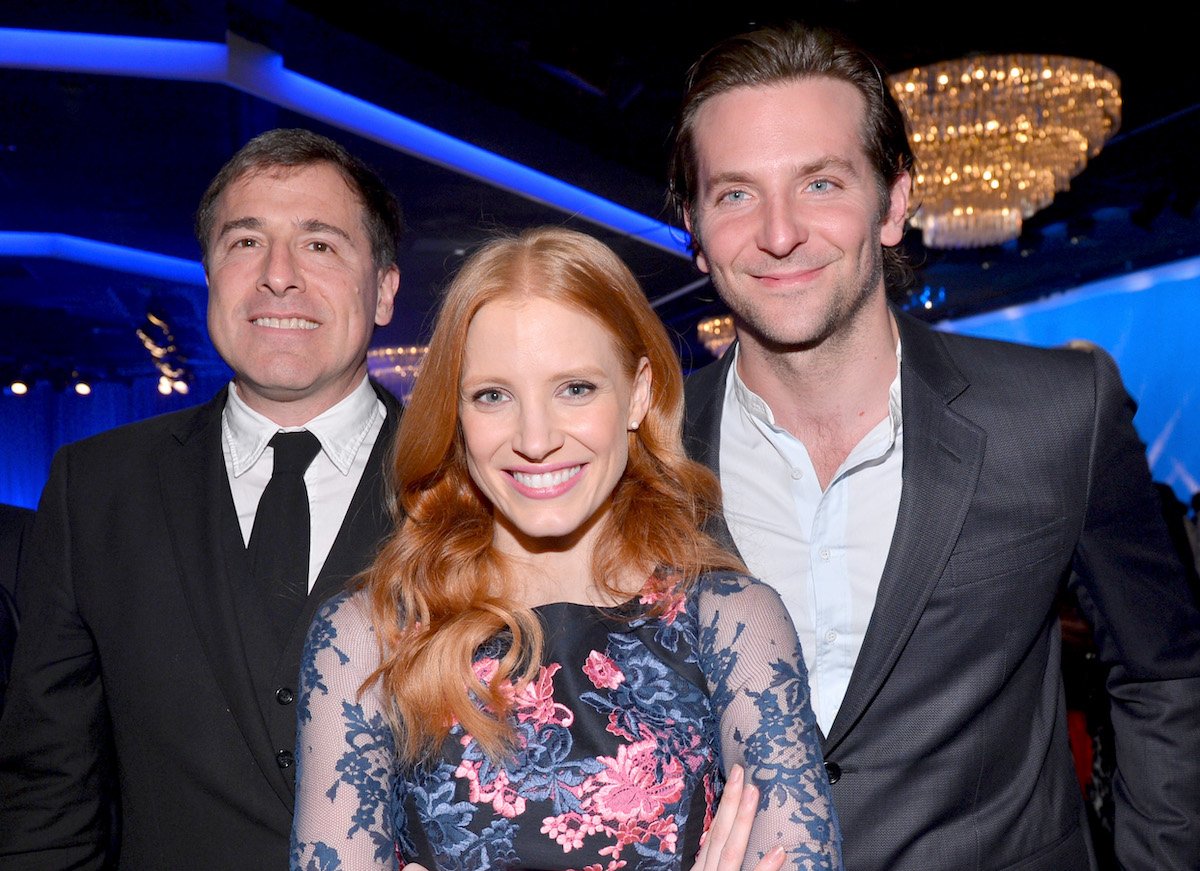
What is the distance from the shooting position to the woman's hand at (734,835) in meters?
1.47

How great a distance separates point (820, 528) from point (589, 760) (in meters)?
0.62

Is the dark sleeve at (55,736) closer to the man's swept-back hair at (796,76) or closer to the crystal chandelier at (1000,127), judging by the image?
the man's swept-back hair at (796,76)

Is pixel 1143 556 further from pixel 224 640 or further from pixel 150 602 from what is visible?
pixel 150 602

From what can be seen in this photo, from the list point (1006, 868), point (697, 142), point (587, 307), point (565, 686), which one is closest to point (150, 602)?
point (565, 686)

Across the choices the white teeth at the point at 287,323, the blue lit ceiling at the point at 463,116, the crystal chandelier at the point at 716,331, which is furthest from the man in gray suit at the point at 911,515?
the crystal chandelier at the point at 716,331

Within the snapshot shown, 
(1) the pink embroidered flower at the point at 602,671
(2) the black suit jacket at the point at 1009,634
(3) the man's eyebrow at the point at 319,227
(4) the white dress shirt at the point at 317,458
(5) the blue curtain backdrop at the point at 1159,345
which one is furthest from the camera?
(5) the blue curtain backdrop at the point at 1159,345

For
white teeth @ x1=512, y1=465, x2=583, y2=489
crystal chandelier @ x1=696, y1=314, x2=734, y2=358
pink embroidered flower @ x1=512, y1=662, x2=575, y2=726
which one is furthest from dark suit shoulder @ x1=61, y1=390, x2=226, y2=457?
crystal chandelier @ x1=696, y1=314, x2=734, y2=358

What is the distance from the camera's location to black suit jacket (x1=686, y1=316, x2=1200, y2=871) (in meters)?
1.81

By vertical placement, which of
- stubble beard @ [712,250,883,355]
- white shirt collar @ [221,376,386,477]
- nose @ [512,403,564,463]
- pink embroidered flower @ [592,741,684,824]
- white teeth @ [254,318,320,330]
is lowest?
pink embroidered flower @ [592,741,684,824]

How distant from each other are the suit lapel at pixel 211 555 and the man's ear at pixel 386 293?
0.40 meters

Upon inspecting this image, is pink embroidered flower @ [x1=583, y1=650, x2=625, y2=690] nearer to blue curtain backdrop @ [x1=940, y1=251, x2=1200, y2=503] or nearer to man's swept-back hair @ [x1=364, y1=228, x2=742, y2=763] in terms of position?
man's swept-back hair @ [x1=364, y1=228, x2=742, y2=763]

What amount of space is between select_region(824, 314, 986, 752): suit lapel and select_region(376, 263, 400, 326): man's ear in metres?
1.08

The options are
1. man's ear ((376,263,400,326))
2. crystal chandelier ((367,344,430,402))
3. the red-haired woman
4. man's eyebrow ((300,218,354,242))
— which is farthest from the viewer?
crystal chandelier ((367,344,430,402))

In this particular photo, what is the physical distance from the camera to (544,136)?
6.56 m
